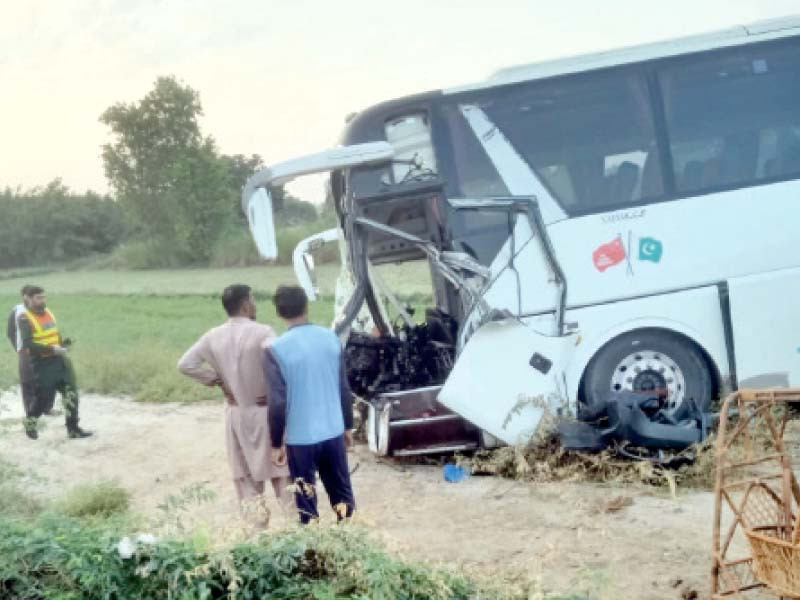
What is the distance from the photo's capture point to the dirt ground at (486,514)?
17.9 feet

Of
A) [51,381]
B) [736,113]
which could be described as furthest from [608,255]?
[51,381]

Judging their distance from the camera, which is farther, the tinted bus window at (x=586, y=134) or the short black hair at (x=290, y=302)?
the tinted bus window at (x=586, y=134)

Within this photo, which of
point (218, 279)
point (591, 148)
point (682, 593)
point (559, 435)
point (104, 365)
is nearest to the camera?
point (682, 593)

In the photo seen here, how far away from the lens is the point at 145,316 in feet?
89.9

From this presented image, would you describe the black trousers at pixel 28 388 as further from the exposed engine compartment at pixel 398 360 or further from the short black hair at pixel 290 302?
the short black hair at pixel 290 302

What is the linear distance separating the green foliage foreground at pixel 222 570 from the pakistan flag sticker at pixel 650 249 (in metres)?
4.80

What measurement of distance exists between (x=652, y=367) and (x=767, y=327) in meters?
0.92

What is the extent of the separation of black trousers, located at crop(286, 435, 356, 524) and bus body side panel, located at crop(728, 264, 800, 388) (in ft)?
12.6

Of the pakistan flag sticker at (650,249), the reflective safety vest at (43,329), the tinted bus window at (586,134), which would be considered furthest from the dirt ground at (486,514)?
the tinted bus window at (586,134)

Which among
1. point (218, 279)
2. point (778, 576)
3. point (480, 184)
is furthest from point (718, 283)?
point (218, 279)

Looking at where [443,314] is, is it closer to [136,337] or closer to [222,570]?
[222,570]

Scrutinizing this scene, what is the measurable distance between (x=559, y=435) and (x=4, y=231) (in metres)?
64.3

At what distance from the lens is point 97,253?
68.1m

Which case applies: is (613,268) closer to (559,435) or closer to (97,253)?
(559,435)
